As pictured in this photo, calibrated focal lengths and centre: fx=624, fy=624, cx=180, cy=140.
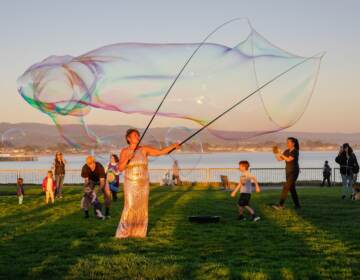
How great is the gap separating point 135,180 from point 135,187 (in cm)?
14

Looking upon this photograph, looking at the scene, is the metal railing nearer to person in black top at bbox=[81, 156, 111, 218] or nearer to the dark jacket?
the dark jacket

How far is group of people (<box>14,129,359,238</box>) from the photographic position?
479 inches

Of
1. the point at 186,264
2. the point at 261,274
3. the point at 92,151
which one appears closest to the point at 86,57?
the point at 92,151

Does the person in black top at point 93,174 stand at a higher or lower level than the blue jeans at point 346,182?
higher

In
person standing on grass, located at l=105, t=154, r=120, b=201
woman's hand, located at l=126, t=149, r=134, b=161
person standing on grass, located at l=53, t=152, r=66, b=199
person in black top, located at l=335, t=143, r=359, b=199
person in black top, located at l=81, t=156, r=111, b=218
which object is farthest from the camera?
person standing on grass, located at l=53, t=152, r=66, b=199

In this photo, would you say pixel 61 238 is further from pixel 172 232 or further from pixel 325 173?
pixel 325 173

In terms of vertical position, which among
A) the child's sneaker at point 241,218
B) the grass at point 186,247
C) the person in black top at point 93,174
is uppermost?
the person in black top at point 93,174

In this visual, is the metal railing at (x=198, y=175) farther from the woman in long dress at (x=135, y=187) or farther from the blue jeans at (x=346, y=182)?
the woman in long dress at (x=135, y=187)

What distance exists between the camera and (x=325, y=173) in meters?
34.5

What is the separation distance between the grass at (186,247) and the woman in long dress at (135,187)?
13.9 inches

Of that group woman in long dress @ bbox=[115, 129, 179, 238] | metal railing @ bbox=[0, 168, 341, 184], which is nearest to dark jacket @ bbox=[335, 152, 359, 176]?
metal railing @ bbox=[0, 168, 341, 184]

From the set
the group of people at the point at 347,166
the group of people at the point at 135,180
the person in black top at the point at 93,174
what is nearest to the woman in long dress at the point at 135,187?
the group of people at the point at 135,180

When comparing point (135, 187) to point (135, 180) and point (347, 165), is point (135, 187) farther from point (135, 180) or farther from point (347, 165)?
point (347, 165)

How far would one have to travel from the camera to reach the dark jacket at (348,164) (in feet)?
75.2
